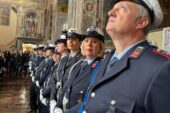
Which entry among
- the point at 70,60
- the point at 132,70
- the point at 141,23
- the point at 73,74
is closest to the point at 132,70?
the point at 132,70

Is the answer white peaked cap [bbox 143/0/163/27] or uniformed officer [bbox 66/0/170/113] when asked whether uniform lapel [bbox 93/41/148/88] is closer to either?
uniformed officer [bbox 66/0/170/113]

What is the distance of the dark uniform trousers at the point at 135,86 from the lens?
1.90 m

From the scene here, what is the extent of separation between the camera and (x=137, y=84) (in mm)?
1984

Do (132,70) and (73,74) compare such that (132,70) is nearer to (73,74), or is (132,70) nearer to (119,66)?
(119,66)

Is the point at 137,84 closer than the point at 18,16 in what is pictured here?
Yes

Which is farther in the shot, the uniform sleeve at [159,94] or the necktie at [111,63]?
the necktie at [111,63]

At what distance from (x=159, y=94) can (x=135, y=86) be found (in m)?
0.16

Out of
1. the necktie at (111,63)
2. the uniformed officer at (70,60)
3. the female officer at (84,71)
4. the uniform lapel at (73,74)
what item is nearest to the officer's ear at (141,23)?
the necktie at (111,63)

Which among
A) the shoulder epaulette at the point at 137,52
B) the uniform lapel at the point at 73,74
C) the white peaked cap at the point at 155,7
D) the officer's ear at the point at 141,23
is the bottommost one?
the uniform lapel at the point at 73,74

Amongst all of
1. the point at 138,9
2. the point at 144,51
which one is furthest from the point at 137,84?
the point at 138,9

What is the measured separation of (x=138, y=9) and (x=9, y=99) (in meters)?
11.7

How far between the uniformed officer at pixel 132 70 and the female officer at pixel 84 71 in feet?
4.58

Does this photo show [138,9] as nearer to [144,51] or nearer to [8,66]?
[144,51]

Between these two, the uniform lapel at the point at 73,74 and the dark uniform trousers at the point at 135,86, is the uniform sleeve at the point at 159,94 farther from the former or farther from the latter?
the uniform lapel at the point at 73,74
